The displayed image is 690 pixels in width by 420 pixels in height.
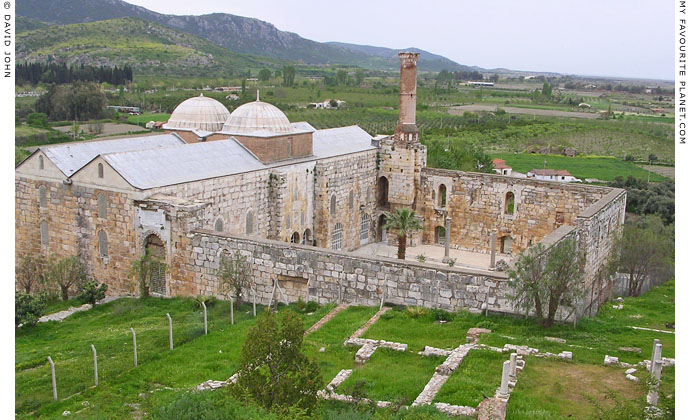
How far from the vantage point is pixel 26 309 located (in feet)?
62.0

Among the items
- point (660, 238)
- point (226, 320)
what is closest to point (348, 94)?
point (660, 238)

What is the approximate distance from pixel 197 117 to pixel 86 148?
684 cm

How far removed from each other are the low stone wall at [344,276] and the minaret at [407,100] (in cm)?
1714

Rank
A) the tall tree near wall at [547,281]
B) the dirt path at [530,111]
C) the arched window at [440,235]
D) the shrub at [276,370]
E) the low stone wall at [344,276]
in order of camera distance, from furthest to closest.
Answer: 1. the dirt path at [530,111]
2. the arched window at [440,235]
3. the low stone wall at [344,276]
4. the tall tree near wall at [547,281]
5. the shrub at [276,370]

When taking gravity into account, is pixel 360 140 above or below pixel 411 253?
above

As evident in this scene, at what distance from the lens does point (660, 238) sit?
26875 mm

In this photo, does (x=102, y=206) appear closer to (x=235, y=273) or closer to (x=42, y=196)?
(x=42, y=196)

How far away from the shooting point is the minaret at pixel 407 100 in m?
35.7

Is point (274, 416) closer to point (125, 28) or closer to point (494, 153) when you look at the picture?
point (494, 153)

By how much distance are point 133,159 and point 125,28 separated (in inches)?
5323

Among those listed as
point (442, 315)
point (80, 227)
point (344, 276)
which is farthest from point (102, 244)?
point (442, 315)

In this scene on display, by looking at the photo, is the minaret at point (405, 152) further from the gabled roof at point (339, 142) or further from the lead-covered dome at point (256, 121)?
the lead-covered dome at point (256, 121)

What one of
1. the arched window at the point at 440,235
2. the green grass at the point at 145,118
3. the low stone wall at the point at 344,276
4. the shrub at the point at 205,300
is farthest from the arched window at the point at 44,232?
the green grass at the point at 145,118

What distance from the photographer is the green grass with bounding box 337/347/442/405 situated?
12592 mm
